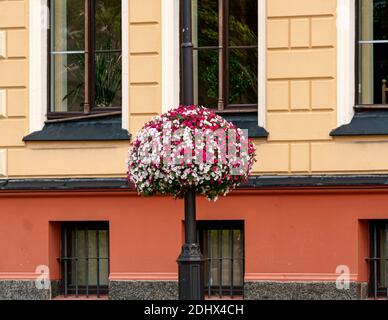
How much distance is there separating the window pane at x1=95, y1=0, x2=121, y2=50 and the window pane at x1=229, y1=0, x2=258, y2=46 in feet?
5.15

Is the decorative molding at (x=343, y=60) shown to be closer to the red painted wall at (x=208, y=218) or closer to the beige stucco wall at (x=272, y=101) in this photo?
the beige stucco wall at (x=272, y=101)

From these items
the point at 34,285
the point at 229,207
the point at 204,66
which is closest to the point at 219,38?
the point at 204,66

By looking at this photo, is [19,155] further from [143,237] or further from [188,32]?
[188,32]

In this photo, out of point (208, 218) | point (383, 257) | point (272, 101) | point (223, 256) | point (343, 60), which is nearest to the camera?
point (343, 60)

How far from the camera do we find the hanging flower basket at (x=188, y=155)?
19000mm

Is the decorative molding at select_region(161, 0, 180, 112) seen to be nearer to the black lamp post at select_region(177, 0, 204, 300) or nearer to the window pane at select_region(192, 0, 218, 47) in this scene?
the window pane at select_region(192, 0, 218, 47)

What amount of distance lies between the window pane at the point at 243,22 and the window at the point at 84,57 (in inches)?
61.8

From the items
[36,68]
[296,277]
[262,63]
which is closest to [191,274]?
[296,277]

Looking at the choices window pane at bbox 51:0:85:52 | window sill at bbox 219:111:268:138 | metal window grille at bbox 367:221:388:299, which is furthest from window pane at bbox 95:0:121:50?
metal window grille at bbox 367:221:388:299

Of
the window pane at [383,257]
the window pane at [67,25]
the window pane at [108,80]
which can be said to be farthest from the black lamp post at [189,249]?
the window pane at [67,25]

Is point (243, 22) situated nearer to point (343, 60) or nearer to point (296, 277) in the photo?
point (343, 60)

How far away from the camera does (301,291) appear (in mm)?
21406

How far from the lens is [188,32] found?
18.9m

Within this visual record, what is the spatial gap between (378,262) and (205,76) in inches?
134
